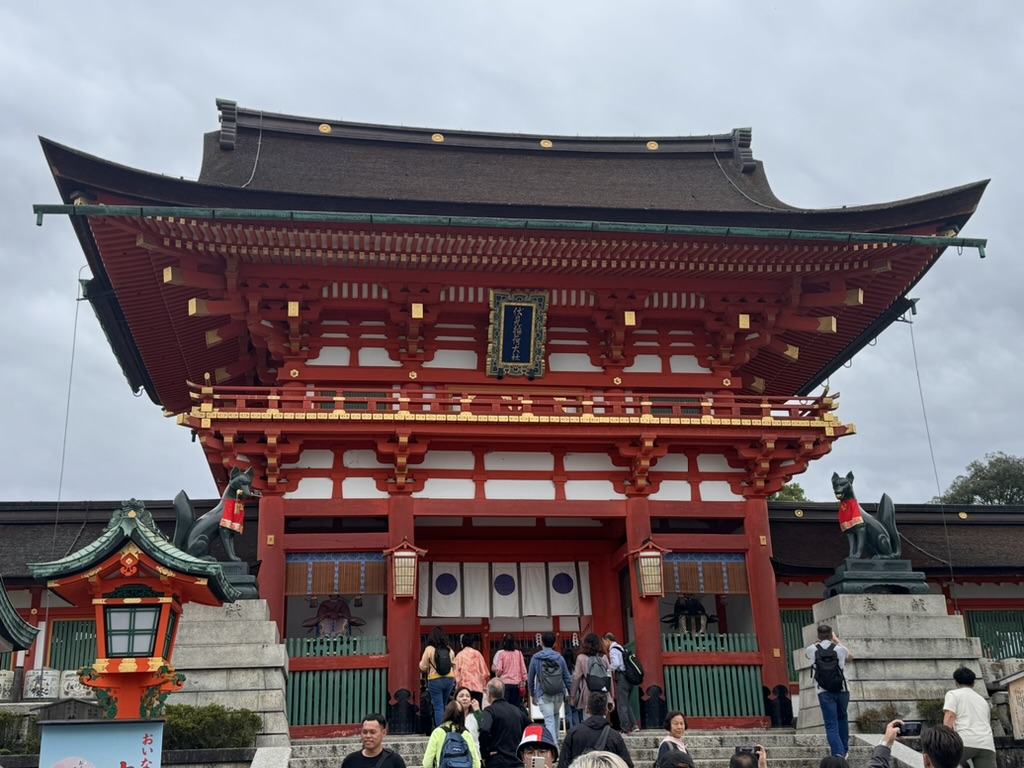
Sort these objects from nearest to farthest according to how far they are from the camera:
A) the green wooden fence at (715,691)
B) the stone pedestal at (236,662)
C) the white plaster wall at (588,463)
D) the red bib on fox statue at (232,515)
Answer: the stone pedestal at (236,662) → the red bib on fox statue at (232,515) → the green wooden fence at (715,691) → the white plaster wall at (588,463)

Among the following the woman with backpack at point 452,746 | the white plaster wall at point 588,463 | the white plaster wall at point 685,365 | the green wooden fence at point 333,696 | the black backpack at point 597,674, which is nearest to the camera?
the woman with backpack at point 452,746

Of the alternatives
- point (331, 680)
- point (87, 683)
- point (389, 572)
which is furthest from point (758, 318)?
point (87, 683)

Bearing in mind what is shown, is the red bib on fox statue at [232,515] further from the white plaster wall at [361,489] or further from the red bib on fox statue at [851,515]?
the red bib on fox statue at [851,515]

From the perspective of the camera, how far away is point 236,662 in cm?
1498

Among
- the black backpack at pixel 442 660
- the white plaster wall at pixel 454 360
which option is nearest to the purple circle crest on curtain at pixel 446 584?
the white plaster wall at pixel 454 360

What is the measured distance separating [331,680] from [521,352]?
21.4 ft

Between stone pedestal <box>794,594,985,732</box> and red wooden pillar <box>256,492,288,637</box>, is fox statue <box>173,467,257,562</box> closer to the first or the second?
red wooden pillar <box>256,492,288,637</box>

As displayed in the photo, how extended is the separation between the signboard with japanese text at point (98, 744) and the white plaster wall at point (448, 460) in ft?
29.3

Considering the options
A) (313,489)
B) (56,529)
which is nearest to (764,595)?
(313,489)

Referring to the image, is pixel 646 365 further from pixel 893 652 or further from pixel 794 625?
pixel 893 652

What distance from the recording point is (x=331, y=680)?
54.5 feet

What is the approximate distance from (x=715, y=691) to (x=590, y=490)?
154 inches

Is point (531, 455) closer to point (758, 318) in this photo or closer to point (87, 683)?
point (758, 318)

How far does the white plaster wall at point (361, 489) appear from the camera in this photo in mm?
18062
